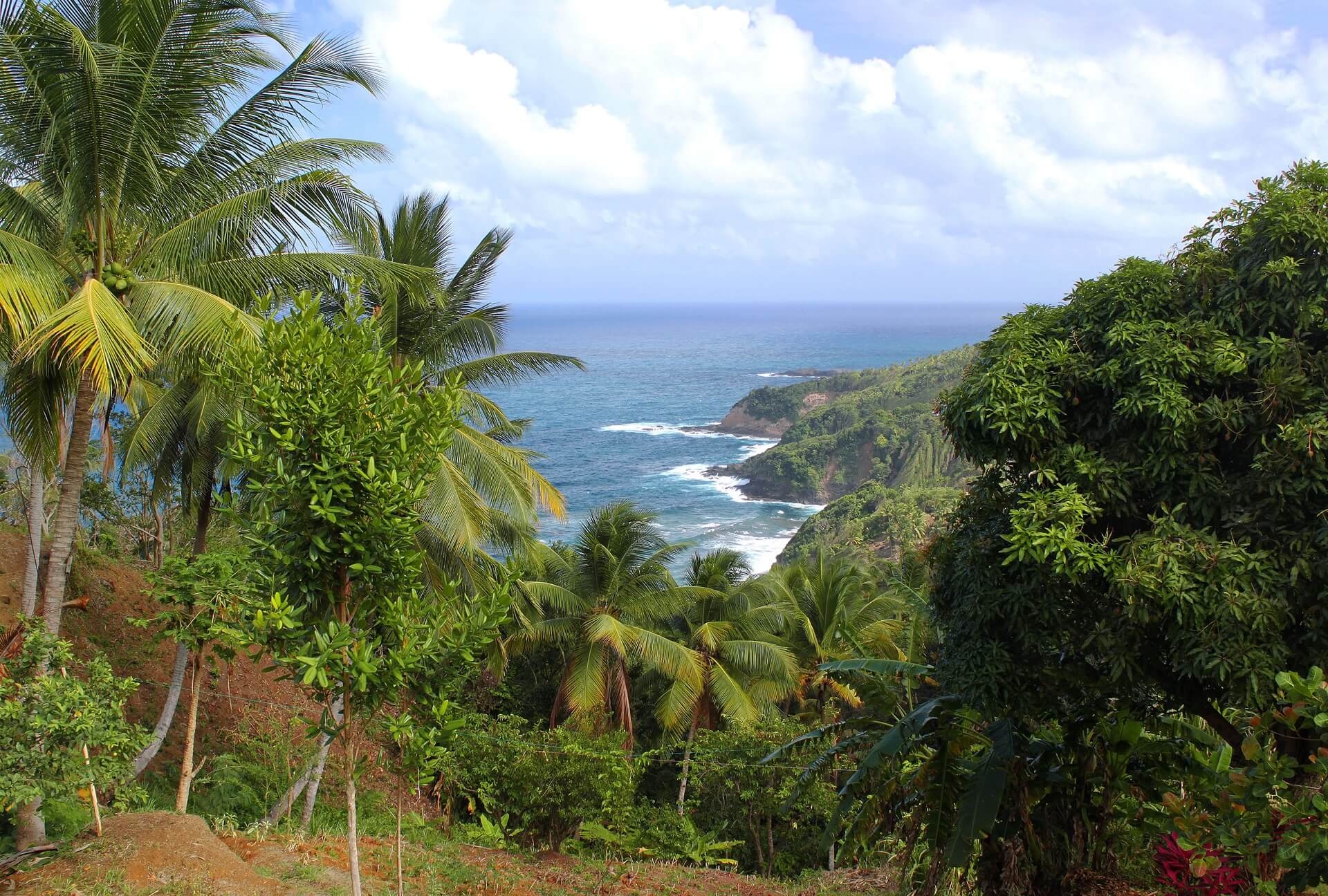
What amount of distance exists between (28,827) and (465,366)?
7.96 meters

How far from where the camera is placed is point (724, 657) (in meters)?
18.4

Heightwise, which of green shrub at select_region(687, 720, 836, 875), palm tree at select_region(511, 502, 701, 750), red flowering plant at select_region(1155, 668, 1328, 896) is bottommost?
green shrub at select_region(687, 720, 836, 875)

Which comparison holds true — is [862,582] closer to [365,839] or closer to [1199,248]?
[365,839]

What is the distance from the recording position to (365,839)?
1030 centimetres

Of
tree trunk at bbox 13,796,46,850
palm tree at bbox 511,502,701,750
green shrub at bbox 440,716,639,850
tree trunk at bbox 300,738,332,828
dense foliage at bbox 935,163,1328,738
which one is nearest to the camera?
dense foliage at bbox 935,163,1328,738

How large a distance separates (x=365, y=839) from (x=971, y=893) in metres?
6.56

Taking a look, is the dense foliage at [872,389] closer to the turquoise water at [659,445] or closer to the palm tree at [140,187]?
the turquoise water at [659,445]

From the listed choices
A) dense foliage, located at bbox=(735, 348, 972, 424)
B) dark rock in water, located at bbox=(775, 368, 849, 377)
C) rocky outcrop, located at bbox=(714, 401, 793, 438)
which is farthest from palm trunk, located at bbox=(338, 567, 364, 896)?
dark rock in water, located at bbox=(775, 368, 849, 377)

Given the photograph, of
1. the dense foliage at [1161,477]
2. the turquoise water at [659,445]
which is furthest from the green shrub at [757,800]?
the dense foliage at [1161,477]

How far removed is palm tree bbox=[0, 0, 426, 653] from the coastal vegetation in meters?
0.04

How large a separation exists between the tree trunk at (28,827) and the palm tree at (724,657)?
10.00 metres

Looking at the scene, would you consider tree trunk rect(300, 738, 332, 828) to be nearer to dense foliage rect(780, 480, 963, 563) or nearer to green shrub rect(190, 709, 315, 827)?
green shrub rect(190, 709, 315, 827)

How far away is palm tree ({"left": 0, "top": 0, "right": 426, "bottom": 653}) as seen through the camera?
26.2 ft

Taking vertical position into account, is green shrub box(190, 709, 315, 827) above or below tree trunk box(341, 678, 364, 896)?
below
